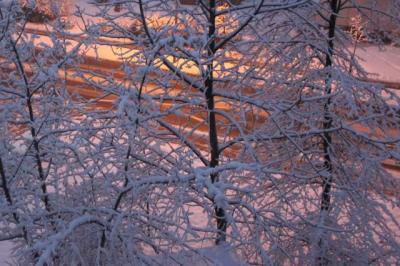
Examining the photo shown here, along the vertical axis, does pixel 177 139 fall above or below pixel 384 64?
above

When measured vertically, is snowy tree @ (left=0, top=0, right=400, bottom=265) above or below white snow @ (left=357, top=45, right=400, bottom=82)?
above

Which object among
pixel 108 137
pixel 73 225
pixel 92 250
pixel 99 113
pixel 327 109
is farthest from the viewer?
pixel 327 109

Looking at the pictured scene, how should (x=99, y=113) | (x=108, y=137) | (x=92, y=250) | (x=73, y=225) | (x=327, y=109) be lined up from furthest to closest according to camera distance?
(x=327, y=109)
(x=99, y=113)
(x=92, y=250)
(x=108, y=137)
(x=73, y=225)

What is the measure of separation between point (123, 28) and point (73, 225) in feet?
8.26

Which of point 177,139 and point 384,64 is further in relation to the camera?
point 384,64

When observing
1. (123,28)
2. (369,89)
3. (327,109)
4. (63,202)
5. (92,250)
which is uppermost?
(123,28)

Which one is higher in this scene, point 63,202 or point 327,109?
point 327,109

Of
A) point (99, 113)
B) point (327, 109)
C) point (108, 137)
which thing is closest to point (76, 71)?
point (99, 113)

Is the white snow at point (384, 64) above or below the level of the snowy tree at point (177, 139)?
below

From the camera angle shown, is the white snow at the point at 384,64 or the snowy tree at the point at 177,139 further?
the white snow at the point at 384,64

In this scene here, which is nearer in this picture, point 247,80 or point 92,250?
point 92,250

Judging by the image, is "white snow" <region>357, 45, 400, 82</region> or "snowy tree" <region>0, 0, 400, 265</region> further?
"white snow" <region>357, 45, 400, 82</region>

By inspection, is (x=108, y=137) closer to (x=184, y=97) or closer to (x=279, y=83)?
(x=184, y=97)

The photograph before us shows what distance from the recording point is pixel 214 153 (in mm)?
5879
